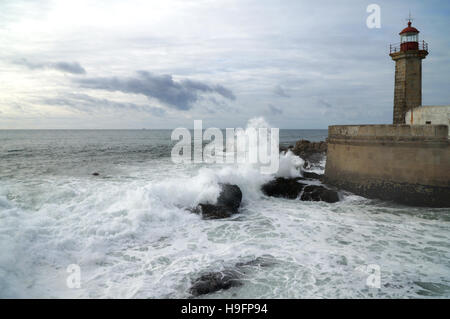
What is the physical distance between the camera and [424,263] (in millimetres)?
4492

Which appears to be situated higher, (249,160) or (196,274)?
(249,160)

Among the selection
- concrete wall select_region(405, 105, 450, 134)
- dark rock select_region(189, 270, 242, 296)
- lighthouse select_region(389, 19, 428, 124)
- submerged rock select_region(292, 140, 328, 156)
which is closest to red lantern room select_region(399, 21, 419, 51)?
lighthouse select_region(389, 19, 428, 124)

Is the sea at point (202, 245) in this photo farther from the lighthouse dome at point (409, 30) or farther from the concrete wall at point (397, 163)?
the lighthouse dome at point (409, 30)

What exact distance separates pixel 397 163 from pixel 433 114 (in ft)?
8.83

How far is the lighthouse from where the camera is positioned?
11.2 meters

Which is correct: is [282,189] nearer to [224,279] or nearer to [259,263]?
[259,263]

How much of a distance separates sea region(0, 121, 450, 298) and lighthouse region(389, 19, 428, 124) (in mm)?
5533

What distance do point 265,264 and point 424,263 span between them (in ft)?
8.57

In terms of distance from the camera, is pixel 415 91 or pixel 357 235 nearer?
pixel 357 235
